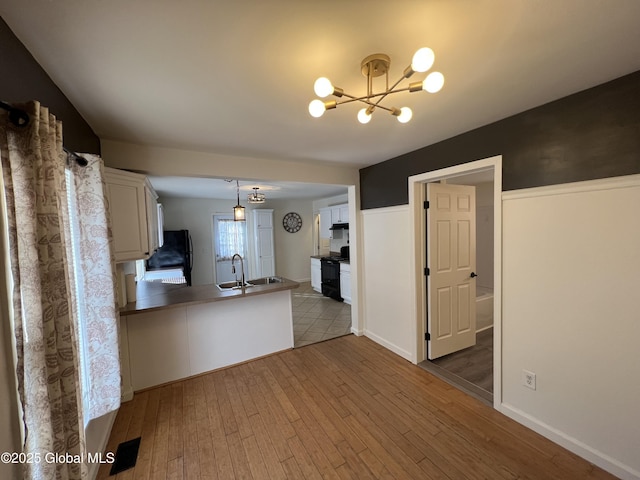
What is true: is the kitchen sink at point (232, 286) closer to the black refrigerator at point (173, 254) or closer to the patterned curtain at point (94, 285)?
the patterned curtain at point (94, 285)

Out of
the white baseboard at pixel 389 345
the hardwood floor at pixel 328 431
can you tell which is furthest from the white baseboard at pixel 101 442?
the white baseboard at pixel 389 345

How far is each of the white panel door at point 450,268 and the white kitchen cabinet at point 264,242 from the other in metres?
4.60

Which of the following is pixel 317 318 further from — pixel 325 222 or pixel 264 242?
pixel 264 242

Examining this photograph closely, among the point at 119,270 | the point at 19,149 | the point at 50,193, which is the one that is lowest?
the point at 119,270

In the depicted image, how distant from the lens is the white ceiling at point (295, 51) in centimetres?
97

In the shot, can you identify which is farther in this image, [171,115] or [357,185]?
[357,185]

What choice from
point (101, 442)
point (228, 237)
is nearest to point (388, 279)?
point (101, 442)

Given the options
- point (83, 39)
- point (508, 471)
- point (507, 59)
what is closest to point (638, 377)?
point (508, 471)

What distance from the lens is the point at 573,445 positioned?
5.74 feet

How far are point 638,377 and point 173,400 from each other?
3496mm

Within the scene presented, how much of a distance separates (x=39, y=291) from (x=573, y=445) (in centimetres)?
319

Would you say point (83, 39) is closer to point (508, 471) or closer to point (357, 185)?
point (357, 185)

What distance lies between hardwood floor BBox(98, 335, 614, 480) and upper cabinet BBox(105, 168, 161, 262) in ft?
4.80

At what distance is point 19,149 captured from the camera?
0.94 meters
